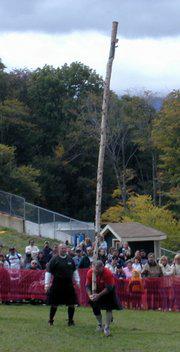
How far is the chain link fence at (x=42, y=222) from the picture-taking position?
4041cm

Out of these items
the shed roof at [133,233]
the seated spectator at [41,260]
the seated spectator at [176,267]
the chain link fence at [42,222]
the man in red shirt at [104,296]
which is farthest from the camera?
the chain link fence at [42,222]

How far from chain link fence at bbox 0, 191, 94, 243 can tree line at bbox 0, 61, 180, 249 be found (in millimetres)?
15099

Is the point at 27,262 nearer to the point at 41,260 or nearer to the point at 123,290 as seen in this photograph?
the point at 41,260

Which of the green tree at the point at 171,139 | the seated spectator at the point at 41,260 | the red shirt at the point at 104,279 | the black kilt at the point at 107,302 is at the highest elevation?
the green tree at the point at 171,139

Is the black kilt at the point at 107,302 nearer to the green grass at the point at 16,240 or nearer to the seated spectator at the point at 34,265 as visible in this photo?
the seated spectator at the point at 34,265

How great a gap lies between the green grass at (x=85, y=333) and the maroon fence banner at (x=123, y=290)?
132 centimetres

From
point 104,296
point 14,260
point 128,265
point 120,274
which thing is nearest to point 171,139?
point 128,265

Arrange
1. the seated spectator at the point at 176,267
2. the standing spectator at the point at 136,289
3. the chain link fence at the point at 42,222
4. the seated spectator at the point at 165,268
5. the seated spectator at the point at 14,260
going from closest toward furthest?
the standing spectator at the point at 136,289
the seated spectator at the point at 176,267
the seated spectator at the point at 165,268
the seated spectator at the point at 14,260
the chain link fence at the point at 42,222

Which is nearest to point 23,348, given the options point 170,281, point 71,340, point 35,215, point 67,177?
point 71,340

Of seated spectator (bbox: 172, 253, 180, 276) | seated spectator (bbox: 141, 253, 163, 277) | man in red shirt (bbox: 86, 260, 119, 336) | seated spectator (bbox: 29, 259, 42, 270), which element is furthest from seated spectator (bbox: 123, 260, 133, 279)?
man in red shirt (bbox: 86, 260, 119, 336)

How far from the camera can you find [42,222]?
135 ft

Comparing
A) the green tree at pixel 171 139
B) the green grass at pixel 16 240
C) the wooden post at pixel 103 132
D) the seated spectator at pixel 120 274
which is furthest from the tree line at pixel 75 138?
the wooden post at pixel 103 132

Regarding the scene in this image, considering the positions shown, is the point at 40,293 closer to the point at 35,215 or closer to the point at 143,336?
the point at 143,336

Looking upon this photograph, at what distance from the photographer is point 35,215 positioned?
40781mm
